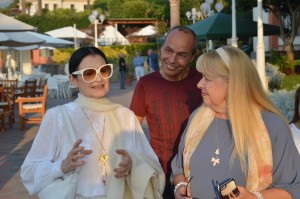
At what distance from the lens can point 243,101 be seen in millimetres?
2971

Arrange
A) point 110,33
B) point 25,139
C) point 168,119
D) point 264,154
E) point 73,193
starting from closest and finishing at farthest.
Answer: point 264,154 < point 73,193 < point 168,119 < point 25,139 < point 110,33

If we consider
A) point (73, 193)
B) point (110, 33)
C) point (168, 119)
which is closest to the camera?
point (73, 193)

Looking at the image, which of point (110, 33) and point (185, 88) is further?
point (110, 33)

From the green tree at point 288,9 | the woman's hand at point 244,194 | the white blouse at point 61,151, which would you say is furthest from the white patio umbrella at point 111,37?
the woman's hand at point 244,194

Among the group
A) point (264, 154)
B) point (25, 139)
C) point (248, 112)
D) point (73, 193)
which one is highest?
point (248, 112)

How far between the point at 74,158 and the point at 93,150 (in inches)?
9.1

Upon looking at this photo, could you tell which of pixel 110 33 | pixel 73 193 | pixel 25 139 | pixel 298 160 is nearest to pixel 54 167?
pixel 73 193

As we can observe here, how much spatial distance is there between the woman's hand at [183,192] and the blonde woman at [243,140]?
2.6 inches

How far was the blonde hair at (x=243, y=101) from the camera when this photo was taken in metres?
2.96

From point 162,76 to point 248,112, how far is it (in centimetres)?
132

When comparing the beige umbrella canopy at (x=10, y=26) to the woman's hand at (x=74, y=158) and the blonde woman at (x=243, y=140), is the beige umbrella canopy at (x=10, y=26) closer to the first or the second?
the woman's hand at (x=74, y=158)

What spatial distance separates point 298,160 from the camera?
9.86ft

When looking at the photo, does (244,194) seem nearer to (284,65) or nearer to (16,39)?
(16,39)

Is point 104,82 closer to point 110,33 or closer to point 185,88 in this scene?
point 185,88
